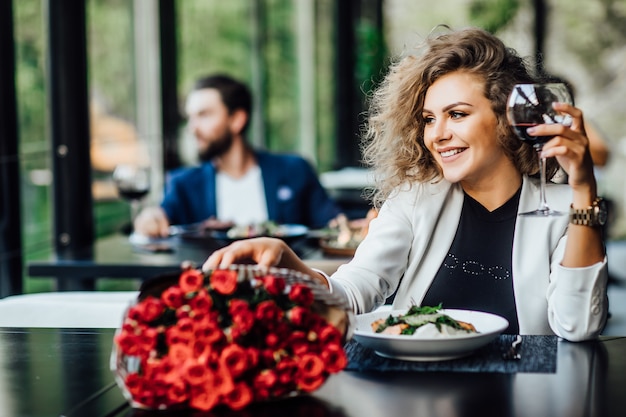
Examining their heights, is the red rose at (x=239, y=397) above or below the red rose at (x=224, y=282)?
below

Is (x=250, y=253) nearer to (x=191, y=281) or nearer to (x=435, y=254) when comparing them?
(x=191, y=281)

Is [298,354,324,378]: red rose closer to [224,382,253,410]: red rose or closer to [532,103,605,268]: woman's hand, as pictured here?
[224,382,253,410]: red rose

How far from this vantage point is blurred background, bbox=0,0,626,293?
380cm

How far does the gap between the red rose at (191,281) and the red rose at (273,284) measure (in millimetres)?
96

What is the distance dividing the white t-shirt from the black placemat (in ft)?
9.15

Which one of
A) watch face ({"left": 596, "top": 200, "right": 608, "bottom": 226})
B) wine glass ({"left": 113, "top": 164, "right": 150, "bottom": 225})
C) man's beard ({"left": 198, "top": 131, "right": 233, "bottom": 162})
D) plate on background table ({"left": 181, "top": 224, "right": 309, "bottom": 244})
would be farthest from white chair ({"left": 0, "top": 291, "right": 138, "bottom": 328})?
man's beard ({"left": 198, "top": 131, "right": 233, "bottom": 162})

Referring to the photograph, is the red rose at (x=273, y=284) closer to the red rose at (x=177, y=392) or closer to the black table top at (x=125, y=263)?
the red rose at (x=177, y=392)

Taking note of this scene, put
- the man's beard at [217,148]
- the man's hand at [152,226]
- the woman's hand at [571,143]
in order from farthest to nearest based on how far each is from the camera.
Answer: the man's beard at [217,148]
the man's hand at [152,226]
the woman's hand at [571,143]

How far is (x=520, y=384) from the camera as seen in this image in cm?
156

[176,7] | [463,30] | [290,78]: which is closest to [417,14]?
[290,78]

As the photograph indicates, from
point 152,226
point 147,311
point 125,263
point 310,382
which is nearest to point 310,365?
point 310,382

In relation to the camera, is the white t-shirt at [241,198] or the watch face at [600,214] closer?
the watch face at [600,214]

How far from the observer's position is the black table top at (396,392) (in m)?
1.45

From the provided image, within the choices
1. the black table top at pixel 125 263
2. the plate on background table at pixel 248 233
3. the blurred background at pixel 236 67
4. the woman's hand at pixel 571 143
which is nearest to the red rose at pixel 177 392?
the woman's hand at pixel 571 143
